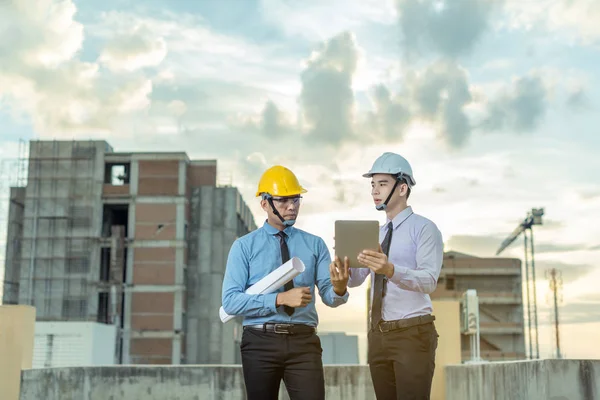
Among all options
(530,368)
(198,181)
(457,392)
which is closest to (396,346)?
(530,368)

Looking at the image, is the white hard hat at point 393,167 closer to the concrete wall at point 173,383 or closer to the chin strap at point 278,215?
the chin strap at point 278,215

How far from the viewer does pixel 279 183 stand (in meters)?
4.59

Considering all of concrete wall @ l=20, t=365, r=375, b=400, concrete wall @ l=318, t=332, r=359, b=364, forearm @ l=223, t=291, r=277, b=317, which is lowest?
concrete wall @ l=318, t=332, r=359, b=364

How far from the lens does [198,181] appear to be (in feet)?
233

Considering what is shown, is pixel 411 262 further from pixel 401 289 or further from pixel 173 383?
pixel 173 383

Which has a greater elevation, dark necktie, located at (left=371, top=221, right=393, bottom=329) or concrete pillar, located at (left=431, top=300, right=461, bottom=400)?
dark necktie, located at (left=371, top=221, right=393, bottom=329)

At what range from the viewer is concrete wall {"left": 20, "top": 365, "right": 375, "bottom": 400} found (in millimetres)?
9109

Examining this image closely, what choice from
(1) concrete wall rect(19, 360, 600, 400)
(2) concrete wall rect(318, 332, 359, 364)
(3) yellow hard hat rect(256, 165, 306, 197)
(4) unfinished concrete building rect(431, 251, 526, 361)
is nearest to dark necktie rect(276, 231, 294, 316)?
(3) yellow hard hat rect(256, 165, 306, 197)

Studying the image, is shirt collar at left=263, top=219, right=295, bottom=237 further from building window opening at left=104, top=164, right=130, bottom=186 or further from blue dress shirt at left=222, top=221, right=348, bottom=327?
building window opening at left=104, top=164, right=130, bottom=186

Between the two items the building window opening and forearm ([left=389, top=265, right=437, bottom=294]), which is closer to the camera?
forearm ([left=389, top=265, right=437, bottom=294])

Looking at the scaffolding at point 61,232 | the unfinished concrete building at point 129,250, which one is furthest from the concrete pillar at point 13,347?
the scaffolding at point 61,232

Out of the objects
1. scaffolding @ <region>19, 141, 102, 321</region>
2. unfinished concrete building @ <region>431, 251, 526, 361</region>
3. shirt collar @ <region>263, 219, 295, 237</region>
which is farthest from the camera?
unfinished concrete building @ <region>431, 251, 526, 361</region>

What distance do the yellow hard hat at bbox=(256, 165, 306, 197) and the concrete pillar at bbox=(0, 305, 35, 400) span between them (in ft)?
20.5

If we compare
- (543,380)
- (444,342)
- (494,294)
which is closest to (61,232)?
(494,294)
